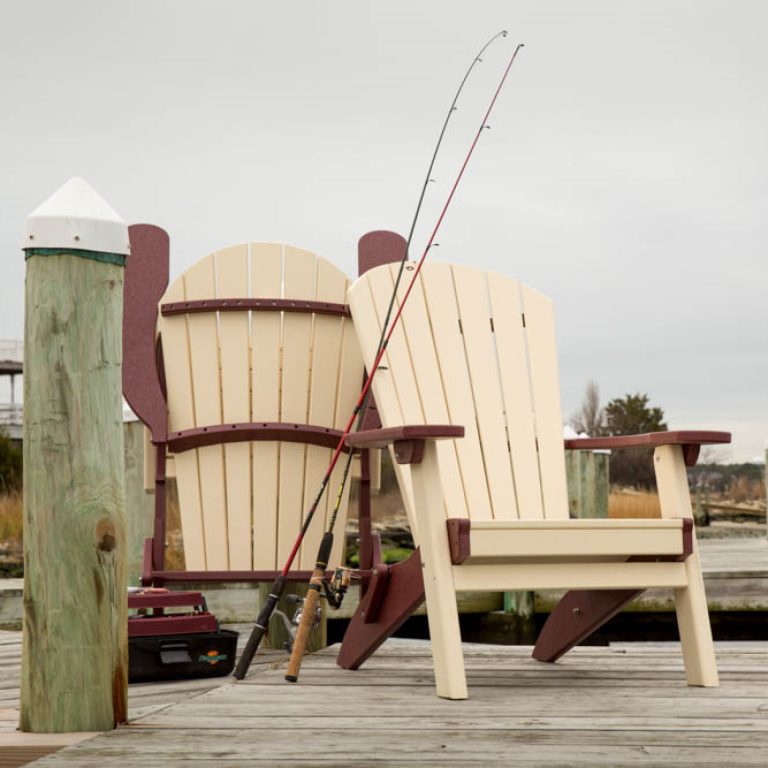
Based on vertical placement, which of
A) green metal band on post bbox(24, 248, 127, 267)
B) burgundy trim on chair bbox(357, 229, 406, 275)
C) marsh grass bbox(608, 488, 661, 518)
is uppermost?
burgundy trim on chair bbox(357, 229, 406, 275)

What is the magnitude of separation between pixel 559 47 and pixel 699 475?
1924 cm

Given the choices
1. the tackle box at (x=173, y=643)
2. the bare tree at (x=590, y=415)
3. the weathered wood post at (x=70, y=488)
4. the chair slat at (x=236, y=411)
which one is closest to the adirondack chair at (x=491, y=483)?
the tackle box at (x=173, y=643)

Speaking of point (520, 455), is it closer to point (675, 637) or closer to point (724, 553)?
point (675, 637)

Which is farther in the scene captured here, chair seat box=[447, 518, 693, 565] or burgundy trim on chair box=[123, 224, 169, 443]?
burgundy trim on chair box=[123, 224, 169, 443]

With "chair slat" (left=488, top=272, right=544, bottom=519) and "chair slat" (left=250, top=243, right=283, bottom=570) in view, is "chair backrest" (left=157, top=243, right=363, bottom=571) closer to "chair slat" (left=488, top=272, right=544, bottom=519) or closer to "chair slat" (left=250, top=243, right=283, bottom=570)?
"chair slat" (left=250, top=243, right=283, bottom=570)

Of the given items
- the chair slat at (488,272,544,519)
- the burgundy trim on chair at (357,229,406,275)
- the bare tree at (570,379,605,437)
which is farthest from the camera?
the bare tree at (570,379,605,437)

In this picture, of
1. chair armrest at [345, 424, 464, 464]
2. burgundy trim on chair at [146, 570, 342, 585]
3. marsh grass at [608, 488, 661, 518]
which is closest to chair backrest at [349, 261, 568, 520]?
chair armrest at [345, 424, 464, 464]

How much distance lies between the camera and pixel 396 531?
10.8m

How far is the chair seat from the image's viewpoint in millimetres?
3018

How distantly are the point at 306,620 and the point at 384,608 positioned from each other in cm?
25

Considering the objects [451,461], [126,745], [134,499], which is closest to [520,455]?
[451,461]

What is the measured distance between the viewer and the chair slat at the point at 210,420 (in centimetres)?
426

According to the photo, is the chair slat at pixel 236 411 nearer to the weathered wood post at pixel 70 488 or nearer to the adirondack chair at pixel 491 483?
the adirondack chair at pixel 491 483

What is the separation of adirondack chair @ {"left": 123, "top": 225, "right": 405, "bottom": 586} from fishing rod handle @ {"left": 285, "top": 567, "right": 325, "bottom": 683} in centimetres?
82
